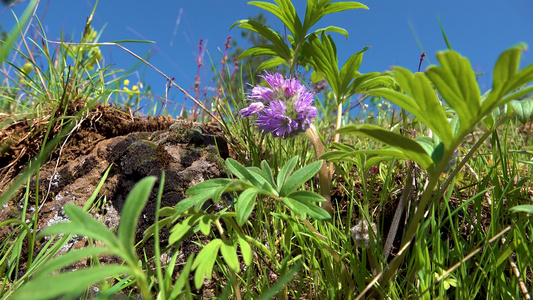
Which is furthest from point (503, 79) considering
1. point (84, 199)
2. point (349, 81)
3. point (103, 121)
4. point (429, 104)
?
point (103, 121)

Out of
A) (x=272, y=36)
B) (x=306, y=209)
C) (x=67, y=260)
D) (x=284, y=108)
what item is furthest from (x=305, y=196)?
(x=272, y=36)

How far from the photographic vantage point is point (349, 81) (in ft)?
5.64

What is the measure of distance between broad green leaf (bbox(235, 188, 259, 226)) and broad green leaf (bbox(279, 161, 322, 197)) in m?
0.13

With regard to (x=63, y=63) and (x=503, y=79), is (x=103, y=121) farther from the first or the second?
(x=503, y=79)

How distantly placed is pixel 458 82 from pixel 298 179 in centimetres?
51

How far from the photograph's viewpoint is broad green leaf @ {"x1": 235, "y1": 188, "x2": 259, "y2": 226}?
37.9 inches

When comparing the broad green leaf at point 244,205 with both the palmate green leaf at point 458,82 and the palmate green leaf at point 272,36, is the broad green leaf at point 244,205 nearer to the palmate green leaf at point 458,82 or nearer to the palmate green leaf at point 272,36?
the palmate green leaf at point 458,82

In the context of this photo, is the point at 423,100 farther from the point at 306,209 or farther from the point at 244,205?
the point at 244,205

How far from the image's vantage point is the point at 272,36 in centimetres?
176

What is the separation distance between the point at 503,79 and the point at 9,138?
8.76 feet

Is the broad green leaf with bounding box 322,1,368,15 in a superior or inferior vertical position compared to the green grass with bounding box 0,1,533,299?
superior

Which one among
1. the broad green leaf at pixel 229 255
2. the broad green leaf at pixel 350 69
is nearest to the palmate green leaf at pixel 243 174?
the broad green leaf at pixel 229 255

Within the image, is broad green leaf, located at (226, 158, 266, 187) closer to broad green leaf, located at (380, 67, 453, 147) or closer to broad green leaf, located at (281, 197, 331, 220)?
broad green leaf, located at (281, 197, 331, 220)

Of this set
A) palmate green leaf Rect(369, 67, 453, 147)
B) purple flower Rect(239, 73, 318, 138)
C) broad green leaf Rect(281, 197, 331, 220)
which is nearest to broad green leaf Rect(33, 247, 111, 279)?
broad green leaf Rect(281, 197, 331, 220)
